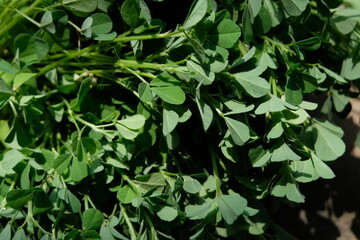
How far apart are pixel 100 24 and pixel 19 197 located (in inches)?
11.7

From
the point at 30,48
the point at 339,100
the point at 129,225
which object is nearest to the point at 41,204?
the point at 129,225

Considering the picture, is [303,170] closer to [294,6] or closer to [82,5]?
[294,6]

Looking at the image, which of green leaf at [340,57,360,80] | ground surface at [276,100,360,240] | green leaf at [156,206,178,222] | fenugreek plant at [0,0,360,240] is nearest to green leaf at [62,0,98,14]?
→ fenugreek plant at [0,0,360,240]

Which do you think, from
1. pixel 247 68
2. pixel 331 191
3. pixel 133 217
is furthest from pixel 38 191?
pixel 331 191

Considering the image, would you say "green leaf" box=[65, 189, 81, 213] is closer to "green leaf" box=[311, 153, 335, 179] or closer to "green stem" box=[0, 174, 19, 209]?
"green stem" box=[0, 174, 19, 209]

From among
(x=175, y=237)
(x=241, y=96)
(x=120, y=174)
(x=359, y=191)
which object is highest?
(x=241, y=96)

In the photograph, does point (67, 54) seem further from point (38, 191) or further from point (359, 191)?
point (359, 191)

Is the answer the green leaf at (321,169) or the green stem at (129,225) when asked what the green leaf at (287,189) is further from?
the green stem at (129,225)

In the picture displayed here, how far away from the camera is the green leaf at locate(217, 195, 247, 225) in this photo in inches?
29.1

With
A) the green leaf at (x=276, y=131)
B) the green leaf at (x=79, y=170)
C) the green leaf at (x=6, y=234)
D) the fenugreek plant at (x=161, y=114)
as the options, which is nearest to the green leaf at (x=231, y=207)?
the fenugreek plant at (x=161, y=114)

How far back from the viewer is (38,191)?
771mm

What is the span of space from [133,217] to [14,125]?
0.81 feet

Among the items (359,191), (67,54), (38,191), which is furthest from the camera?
(359,191)

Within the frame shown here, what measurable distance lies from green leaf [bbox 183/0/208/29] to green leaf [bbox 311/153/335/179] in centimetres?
29
